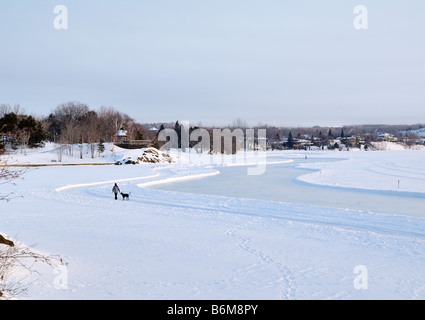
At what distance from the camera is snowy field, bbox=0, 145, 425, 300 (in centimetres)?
696

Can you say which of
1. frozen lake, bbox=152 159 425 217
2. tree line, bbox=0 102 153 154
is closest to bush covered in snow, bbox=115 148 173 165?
tree line, bbox=0 102 153 154

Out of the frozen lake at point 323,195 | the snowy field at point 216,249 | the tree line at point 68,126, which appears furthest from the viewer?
the tree line at point 68,126

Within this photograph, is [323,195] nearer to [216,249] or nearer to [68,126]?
[216,249]

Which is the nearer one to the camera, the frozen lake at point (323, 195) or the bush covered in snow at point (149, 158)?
the frozen lake at point (323, 195)

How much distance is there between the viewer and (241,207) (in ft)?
55.6

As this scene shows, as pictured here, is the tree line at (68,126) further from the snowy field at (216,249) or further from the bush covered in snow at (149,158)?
the snowy field at (216,249)

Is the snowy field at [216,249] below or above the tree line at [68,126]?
below

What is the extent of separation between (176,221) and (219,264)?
546cm

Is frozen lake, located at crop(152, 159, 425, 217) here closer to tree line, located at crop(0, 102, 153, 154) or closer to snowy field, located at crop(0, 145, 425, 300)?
snowy field, located at crop(0, 145, 425, 300)

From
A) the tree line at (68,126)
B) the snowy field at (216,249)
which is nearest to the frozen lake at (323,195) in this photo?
the snowy field at (216,249)

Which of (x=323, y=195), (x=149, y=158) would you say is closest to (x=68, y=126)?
(x=149, y=158)

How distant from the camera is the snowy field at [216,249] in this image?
6956 mm
